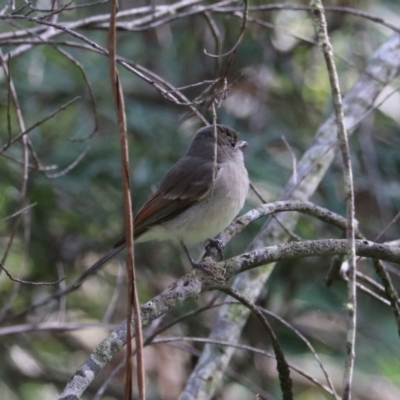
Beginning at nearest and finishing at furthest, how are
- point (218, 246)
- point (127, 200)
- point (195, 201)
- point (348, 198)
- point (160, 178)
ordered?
point (127, 200), point (348, 198), point (218, 246), point (195, 201), point (160, 178)

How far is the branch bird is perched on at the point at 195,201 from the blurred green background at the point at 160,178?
0.59 m

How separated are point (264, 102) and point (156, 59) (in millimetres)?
1244

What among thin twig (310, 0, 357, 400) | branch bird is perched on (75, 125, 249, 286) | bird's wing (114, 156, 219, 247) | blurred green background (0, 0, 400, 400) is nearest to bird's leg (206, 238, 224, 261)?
branch bird is perched on (75, 125, 249, 286)

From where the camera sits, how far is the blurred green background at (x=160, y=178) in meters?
6.03

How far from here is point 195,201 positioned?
16.5 ft

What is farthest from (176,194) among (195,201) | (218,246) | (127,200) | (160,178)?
(127,200)

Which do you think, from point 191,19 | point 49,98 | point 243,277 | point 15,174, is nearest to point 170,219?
point 243,277

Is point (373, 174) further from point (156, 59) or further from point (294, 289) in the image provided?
point (156, 59)

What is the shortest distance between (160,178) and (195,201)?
105 centimetres

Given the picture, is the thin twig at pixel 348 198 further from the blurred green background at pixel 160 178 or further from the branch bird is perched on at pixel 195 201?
the blurred green background at pixel 160 178

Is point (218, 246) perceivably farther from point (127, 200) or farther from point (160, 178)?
point (127, 200)

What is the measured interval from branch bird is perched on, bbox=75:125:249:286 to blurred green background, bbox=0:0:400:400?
23.4 inches

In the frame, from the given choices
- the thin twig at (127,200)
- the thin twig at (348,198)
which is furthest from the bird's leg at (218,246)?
the thin twig at (127,200)

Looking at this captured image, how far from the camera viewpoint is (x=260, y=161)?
6.11 metres
